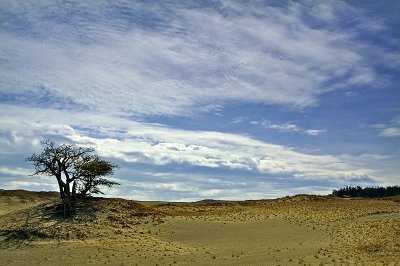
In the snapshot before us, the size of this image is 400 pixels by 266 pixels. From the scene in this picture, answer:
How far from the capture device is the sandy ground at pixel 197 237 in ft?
83.9

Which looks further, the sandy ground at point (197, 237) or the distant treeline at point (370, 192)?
the distant treeline at point (370, 192)

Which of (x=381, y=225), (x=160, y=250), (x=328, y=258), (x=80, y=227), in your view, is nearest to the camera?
(x=328, y=258)

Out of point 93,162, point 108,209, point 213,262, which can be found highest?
point 93,162

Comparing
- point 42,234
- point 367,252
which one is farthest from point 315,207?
point 42,234

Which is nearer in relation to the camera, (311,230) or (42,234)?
(42,234)

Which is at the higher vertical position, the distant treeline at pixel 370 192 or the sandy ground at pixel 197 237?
the distant treeline at pixel 370 192

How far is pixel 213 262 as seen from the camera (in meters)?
25.0

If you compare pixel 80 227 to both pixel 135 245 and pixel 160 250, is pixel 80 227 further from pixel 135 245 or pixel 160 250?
pixel 160 250

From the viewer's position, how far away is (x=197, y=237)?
33.4 meters

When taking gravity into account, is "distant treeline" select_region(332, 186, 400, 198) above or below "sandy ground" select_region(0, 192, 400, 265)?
above

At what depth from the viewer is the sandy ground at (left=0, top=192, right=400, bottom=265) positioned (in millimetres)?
25562

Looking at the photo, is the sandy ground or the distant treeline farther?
the distant treeline

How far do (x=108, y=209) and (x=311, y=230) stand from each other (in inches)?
667

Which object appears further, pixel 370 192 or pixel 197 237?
pixel 370 192
